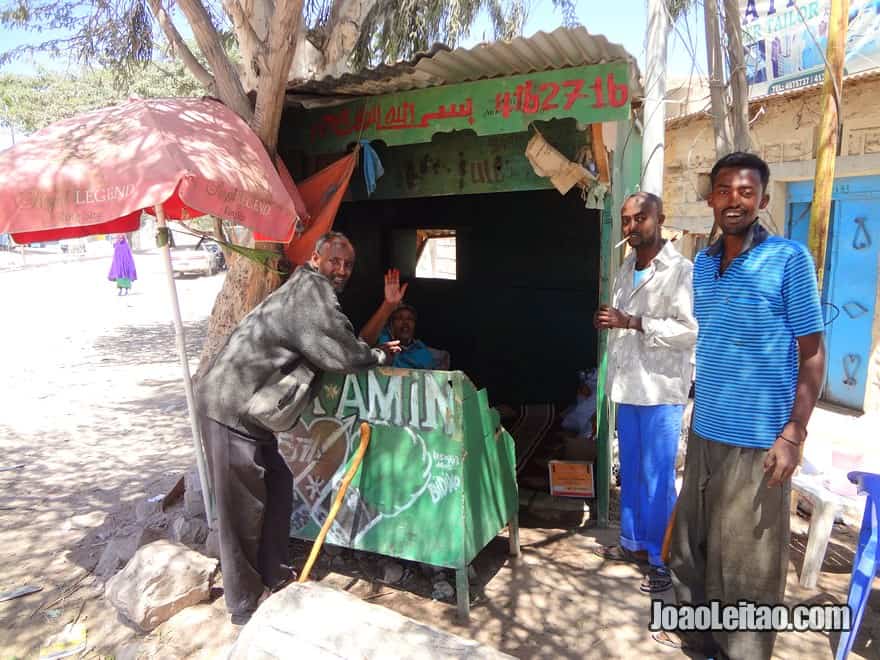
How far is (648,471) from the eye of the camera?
3486 mm

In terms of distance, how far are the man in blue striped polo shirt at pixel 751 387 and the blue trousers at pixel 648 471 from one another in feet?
2.41

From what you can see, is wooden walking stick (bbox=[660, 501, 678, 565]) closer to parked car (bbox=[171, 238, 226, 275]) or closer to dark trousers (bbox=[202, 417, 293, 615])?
dark trousers (bbox=[202, 417, 293, 615])

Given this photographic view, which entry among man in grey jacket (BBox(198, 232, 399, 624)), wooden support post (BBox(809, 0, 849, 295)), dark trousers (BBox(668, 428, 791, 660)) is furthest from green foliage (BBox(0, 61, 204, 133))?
dark trousers (BBox(668, 428, 791, 660))

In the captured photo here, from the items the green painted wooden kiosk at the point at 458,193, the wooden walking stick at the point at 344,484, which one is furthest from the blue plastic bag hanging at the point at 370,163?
the wooden walking stick at the point at 344,484

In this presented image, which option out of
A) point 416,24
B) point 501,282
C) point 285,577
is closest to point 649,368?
point 285,577

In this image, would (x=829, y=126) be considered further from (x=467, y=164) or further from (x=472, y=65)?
(x=467, y=164)

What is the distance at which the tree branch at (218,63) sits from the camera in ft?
13.0

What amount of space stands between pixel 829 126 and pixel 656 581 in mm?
2625

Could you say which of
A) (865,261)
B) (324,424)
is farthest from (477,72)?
(865,261)

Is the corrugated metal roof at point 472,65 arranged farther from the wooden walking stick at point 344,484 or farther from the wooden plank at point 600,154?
the wooden walking stick at point 344,484

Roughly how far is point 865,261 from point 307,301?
259 inches

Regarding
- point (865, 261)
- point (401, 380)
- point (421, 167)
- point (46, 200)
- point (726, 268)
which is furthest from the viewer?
point (865, 261)

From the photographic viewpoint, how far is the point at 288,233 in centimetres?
334

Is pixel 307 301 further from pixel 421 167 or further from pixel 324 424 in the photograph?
pixel 421 167
